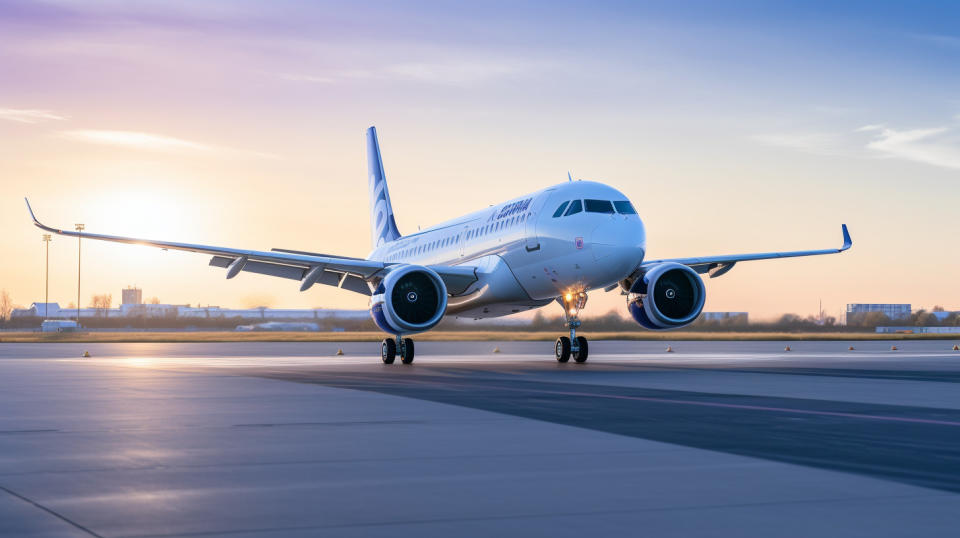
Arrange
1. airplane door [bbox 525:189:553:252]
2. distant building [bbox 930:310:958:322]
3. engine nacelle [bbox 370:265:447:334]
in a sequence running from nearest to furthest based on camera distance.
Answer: engine nacelle [bbox 370:265:447:334] → airplane door [bbox 525:189:553:252] → distant building [bbox 930:310:958:322]

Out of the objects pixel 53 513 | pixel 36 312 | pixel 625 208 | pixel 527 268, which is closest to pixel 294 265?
pixel 527 268

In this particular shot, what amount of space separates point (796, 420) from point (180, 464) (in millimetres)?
7796

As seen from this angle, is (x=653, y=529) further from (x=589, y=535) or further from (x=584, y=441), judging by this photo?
(x=584, y=441)

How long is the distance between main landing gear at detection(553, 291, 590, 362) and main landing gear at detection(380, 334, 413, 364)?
4.50m

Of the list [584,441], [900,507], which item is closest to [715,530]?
[900,507]

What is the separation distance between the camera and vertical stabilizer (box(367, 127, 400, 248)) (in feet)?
152

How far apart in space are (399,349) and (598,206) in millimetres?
7740

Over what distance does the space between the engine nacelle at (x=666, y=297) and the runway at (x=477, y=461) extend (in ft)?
38.3

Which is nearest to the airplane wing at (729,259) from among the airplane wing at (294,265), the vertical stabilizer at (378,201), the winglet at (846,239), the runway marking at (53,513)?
the winglet at (846,239)

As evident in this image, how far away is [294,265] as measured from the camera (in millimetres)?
35750

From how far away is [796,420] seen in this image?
13.5 meters

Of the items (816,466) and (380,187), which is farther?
(380,187)

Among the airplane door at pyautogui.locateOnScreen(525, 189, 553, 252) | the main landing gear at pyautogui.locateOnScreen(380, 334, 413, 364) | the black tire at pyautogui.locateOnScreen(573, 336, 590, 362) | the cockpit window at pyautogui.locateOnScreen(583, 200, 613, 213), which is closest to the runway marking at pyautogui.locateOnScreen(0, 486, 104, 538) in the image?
the cockpit window at pyautogui.locateOnScreen(583, 200, 613, 213)

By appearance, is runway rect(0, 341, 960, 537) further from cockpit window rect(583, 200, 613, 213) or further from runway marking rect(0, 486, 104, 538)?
cockpit window rect(583, 200, 613, 213)
